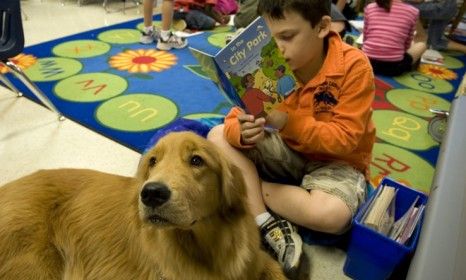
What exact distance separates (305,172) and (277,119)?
31 centimetres

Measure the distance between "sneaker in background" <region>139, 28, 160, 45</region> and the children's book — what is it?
1.97 m

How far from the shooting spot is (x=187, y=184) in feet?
2.50

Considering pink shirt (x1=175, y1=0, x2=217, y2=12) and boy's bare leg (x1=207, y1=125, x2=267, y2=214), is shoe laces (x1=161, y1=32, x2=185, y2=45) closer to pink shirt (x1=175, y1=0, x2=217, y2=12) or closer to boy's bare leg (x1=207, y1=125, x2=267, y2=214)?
pink shirt (x1=175, y1=0, x2=217, y2=12)

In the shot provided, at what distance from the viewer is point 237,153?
1.23 meters

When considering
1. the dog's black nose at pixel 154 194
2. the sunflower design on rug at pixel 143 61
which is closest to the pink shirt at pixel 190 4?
the sunflower design on rug at pixel 143 61

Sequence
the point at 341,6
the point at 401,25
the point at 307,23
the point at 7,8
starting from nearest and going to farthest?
the point at 307,23 < the point at 7,8 < the point at 401,25 < the point at 341,6

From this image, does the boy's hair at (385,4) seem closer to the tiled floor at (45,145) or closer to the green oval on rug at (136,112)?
the green oval on rug at (136,112)

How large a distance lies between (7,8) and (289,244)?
1.50m

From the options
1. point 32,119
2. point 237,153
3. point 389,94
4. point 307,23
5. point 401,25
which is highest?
point 307,23

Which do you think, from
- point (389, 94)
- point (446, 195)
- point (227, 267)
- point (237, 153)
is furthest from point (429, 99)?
point (227, 267)

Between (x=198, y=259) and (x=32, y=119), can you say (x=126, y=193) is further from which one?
(x=32, y=119)

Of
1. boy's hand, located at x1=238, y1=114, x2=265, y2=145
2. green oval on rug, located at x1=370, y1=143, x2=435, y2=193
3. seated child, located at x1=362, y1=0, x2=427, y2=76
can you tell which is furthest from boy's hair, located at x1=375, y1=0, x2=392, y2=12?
boy's hand, located at x1=238, y1=114, x2=265, y2=145

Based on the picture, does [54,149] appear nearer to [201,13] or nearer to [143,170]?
[143,170]

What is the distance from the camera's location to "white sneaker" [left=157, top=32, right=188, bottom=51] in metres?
2.60
